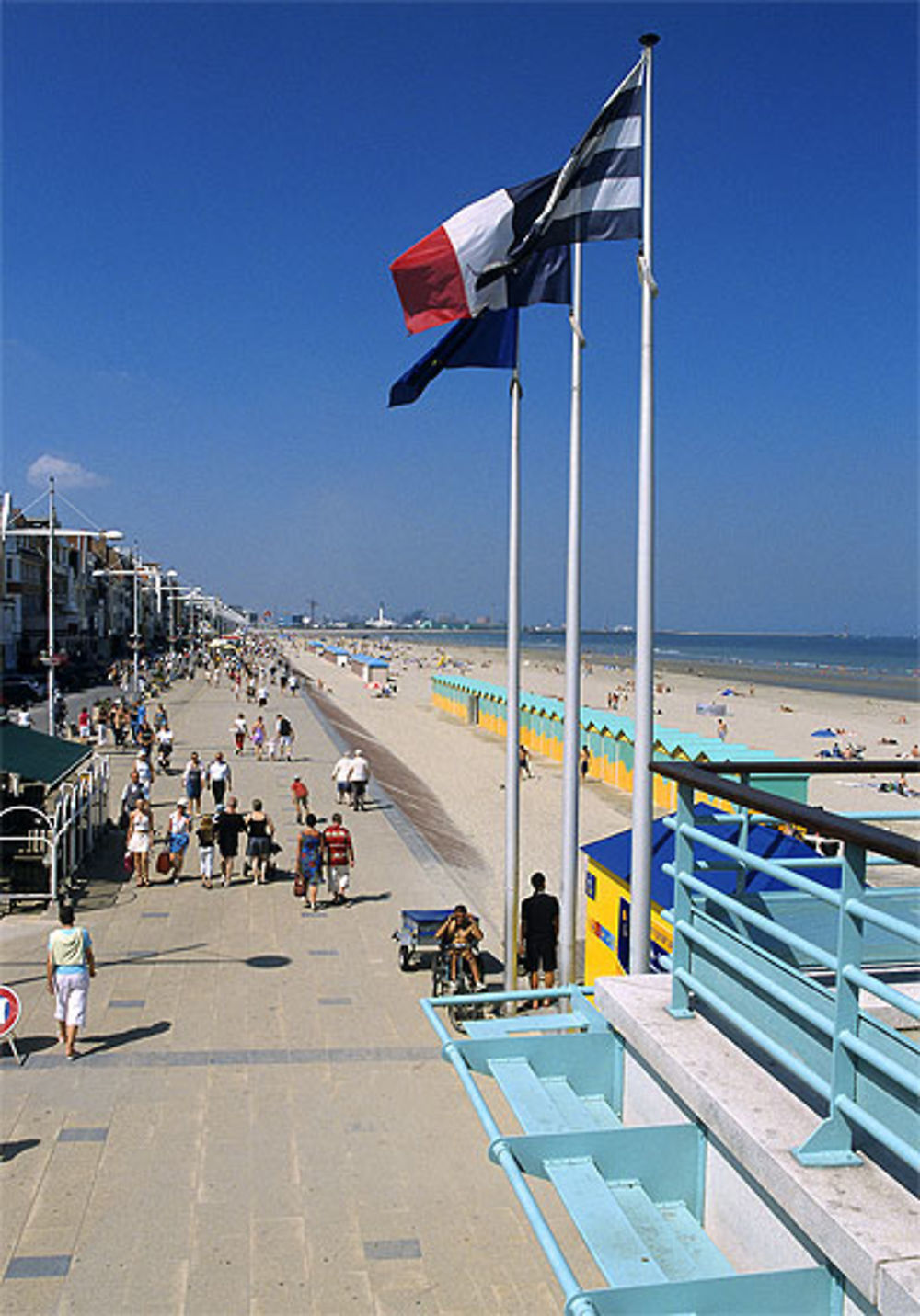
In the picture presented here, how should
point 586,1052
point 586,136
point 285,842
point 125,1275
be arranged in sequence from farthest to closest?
point 285,842, point 586,136, point 125,1275, point 586,1052

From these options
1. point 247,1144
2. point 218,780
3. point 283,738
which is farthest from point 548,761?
point 247,1144

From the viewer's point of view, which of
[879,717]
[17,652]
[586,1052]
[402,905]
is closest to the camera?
[586,1052]

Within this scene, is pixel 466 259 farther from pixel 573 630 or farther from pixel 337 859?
pixel 337 859

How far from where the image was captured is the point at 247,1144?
26.4ft

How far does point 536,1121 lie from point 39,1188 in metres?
5.49

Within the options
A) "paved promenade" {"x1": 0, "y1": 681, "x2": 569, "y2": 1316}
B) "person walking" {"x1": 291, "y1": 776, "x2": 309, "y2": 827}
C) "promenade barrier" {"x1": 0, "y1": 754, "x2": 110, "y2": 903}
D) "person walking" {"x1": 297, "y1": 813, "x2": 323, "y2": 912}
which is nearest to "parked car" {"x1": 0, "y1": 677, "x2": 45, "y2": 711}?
"person walking" {"x1": 291, "y1": 776, "x2": 309, "y2": 827}

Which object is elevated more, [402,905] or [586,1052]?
[586,1052]

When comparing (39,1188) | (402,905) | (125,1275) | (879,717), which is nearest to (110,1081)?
(39,1188)

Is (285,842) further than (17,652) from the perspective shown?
No

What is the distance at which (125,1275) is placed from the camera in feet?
20.9

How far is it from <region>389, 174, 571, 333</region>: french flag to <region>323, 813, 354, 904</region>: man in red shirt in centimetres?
757

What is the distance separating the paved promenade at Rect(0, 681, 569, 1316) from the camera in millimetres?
6375

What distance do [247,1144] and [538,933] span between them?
163 inches

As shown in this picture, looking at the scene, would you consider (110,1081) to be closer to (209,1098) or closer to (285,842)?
(209,1098)
